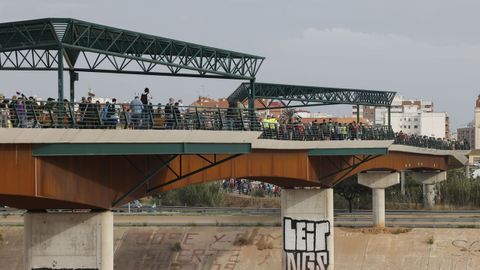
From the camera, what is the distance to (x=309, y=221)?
53.3 metres

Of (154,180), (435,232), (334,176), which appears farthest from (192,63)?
(435,232)

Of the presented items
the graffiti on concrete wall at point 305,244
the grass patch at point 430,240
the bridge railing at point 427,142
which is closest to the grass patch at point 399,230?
the grass patch at point 430,240

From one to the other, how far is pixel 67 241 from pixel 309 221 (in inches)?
1094

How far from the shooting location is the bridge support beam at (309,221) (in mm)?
53250

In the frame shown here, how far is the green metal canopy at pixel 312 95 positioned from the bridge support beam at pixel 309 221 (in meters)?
16.0

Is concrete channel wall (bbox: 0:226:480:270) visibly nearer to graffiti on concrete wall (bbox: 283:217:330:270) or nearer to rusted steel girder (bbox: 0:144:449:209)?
graffiti on concrete wall (bbox: 283:217:330:270)

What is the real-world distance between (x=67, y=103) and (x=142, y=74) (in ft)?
76.3

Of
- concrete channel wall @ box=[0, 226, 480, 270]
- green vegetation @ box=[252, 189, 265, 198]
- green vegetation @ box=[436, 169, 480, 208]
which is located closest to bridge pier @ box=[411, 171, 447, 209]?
green vegetation @ box=[436, 169, 480, 208]

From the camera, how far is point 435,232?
6731 centimetres

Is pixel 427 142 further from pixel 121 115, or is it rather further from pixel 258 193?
pixel 121 115

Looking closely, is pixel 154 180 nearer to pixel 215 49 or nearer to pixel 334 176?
pixel 215 49

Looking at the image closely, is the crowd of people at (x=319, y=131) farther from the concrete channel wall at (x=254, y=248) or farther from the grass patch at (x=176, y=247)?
the grass patch at (x=176, y=247)

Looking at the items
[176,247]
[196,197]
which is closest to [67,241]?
[176,247]

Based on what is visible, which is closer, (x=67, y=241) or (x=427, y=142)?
(x=67, y=241)
